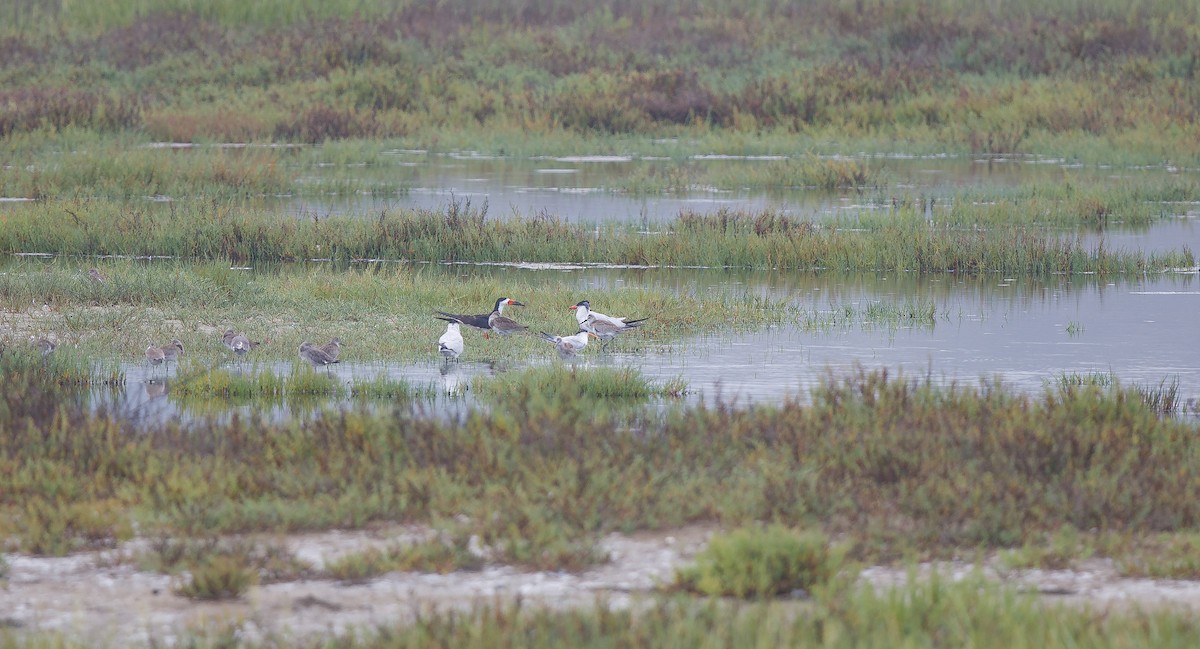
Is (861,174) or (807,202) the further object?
(861,174)

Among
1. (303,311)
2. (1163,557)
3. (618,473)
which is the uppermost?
(618,473)

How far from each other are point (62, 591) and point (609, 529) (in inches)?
96.5

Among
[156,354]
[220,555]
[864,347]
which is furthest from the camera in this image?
[864,347]

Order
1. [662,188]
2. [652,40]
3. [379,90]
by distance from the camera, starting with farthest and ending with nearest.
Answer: [652,40]
[379,90]
[662,188]

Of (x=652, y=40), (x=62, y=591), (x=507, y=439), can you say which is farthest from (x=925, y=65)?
(x=62, y=591)

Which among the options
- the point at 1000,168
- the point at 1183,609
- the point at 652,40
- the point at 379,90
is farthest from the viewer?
the point at 652,40

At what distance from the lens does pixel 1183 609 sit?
6680 millimetres

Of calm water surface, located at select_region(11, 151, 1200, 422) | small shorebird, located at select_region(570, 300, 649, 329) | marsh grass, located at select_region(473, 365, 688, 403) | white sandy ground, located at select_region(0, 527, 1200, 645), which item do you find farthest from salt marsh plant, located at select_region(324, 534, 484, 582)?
small shorebird, located at select_region(570, 300, 649, 329)

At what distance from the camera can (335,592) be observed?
7059mm

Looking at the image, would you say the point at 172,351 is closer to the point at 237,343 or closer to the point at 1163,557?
the point at 237,343

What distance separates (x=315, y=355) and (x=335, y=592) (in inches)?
252

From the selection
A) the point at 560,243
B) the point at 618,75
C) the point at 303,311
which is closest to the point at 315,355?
the point at 303,311

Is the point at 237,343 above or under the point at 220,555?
under

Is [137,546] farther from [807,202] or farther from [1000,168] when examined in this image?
[1000,168]
